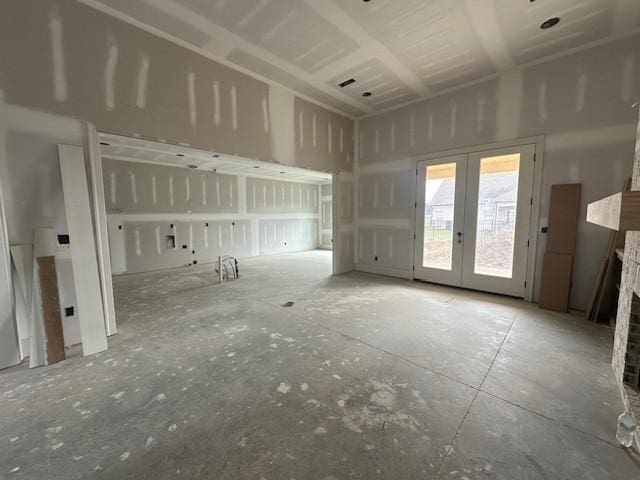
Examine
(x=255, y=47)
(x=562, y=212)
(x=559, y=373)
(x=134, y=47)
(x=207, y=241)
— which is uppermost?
(x=255, y=47)

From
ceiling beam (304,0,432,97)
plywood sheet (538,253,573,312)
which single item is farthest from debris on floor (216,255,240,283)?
plywood sheet (538,253,573,312)

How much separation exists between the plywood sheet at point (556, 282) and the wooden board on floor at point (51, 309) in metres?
Result: 5.76

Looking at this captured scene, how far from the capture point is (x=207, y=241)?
24.3 ft

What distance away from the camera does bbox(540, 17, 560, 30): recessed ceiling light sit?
2764mm

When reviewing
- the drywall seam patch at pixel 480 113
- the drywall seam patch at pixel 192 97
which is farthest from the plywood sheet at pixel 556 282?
the drywall seam patch at pixel 192 97

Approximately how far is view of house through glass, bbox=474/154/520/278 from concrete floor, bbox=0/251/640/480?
1020 mm

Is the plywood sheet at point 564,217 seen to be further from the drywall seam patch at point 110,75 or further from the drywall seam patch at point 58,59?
the drywall seam patch at point 58,59

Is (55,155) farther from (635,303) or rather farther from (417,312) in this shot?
(635,303)

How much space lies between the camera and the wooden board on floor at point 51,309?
2.32 meters

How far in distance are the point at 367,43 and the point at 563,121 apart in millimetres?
2882

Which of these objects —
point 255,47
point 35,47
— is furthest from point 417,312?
point 35,47

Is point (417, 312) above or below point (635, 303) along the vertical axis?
below

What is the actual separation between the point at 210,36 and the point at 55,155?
211cm

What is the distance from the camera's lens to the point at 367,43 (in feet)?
10.3
